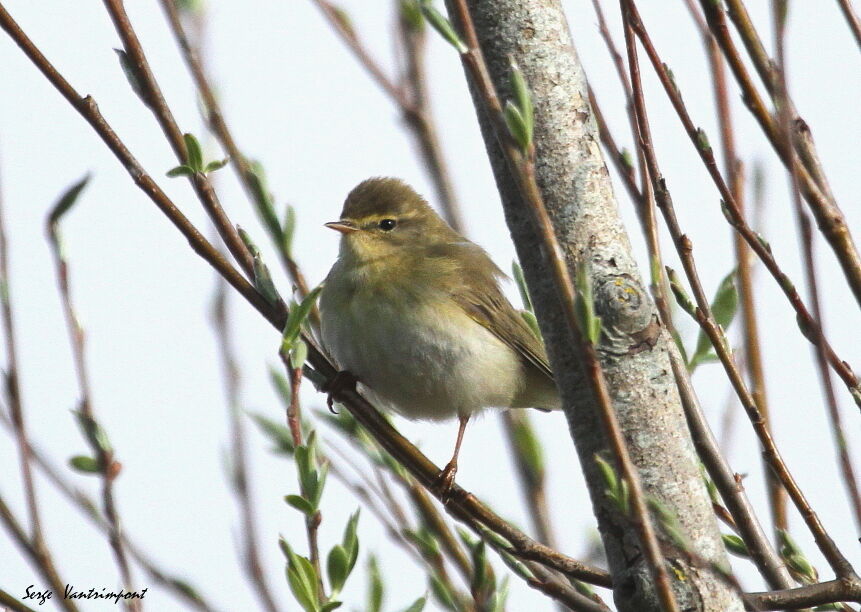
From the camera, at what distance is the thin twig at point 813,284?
1512 millimetres

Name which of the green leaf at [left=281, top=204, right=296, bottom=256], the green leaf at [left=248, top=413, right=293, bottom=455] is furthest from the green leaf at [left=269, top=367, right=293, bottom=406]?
the green leaf at [left=281, top=204, right=296, bottom=256]

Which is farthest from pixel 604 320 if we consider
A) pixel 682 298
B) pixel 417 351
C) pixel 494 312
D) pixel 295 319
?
pixel 494 312

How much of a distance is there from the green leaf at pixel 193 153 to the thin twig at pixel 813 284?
3.69ft

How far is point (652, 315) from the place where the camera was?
6.88 ft

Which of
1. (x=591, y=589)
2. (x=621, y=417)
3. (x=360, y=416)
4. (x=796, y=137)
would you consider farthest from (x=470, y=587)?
(x=796, y=137)

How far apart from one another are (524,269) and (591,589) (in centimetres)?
88

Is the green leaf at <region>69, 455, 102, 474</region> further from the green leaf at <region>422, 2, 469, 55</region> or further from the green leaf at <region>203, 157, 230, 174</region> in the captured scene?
the green leaf at <region>422, 2, 469, 55</region>

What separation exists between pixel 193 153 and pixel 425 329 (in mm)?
2321

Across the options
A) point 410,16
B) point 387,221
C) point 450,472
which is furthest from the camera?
point 387,221

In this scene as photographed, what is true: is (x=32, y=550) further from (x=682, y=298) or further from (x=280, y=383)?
(x=682, y=298)

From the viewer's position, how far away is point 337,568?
2.15m

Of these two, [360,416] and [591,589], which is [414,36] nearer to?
[360,416]

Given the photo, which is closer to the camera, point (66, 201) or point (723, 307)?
point (66, 201)

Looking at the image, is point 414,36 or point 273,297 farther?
point 414,36
